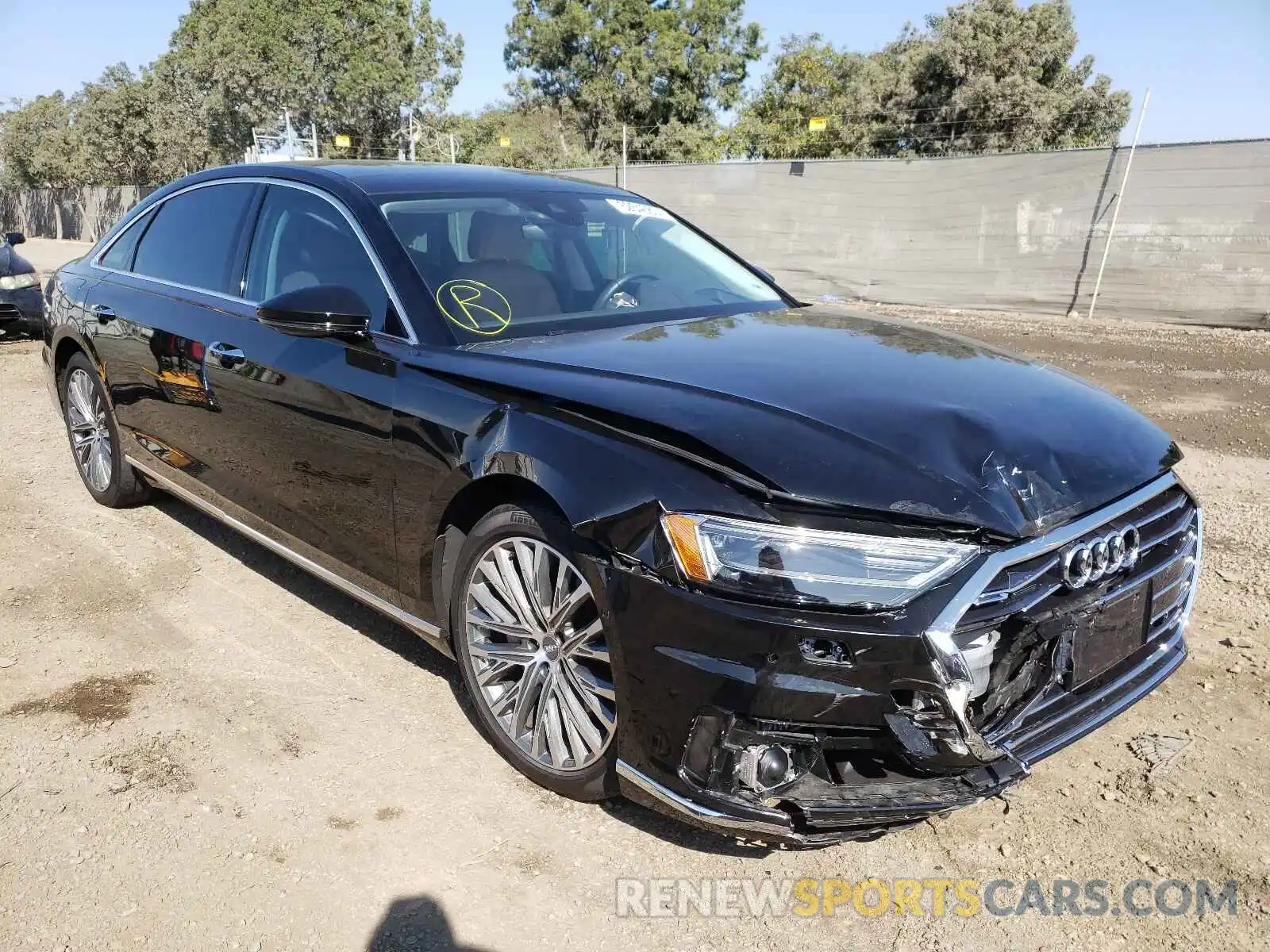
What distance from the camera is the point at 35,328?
11.1 meters

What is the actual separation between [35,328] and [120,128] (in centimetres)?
3884

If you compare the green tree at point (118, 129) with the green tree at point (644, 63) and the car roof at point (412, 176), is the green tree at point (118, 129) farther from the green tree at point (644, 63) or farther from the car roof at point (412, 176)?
the car roof at point (412, 176)

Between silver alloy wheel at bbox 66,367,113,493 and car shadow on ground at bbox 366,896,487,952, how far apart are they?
355cm

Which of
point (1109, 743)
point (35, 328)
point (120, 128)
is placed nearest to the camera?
Result: point (1109, 743)

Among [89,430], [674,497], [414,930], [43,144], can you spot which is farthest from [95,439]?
[43,144]

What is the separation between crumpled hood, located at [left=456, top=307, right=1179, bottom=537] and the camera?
6.84 ft

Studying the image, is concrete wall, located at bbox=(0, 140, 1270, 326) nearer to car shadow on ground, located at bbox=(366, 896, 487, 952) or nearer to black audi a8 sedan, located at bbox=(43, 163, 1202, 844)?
black audi a8 sedan, located at bbox=(43, 163, 1202, 844)

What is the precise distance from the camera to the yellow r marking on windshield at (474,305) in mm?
2973

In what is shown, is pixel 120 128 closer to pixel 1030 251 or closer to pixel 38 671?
pixel 1030 251

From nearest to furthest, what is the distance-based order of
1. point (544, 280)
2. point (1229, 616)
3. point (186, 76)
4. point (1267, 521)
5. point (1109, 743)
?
point (1109, 743)
point (544, 280)
point (1229, 616)
point (1267, 521)
point (186, 76)

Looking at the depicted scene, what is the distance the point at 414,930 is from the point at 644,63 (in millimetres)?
43599

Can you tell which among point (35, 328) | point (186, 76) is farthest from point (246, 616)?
point (186, 76)

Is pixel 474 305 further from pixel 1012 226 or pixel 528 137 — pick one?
pixel 528 137

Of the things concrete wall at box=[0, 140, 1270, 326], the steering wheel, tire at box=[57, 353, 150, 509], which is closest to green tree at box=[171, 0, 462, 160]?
concrete wall at box=[0, 140, 1270, 326]
